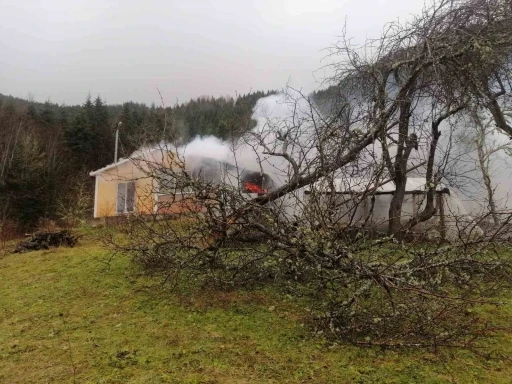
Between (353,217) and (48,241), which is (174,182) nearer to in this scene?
(353,217)

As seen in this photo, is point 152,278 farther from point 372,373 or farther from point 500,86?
point 500,86

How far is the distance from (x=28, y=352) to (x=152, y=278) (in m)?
2.13

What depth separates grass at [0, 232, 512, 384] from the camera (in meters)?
2.99

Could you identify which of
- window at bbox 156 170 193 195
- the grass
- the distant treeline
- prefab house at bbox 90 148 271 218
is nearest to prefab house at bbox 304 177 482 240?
prefab house at bbox 90 148 271 218

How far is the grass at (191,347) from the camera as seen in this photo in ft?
9.81

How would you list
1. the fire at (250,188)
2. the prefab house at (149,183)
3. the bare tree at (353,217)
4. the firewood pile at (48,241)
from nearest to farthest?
the bare tree at (353,217) < the prefab house at (149,183) < the fire at (250,188) < the firewood pile at (48,241)

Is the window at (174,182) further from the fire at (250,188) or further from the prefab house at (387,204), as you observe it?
the prefab house at (387,204)

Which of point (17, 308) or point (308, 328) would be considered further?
point (17, 308)

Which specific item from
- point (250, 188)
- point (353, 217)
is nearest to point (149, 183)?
point (250, 188)

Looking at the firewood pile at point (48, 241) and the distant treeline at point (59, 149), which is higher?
the distant treeline at point (59, 149)

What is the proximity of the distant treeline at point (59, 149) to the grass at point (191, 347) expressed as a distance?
172 inches

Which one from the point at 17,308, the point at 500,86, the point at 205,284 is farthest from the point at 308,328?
the point at 500,86

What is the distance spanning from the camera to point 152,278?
18.5 feet

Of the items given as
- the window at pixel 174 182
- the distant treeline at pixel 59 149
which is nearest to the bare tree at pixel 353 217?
the window at pixel 174 182
